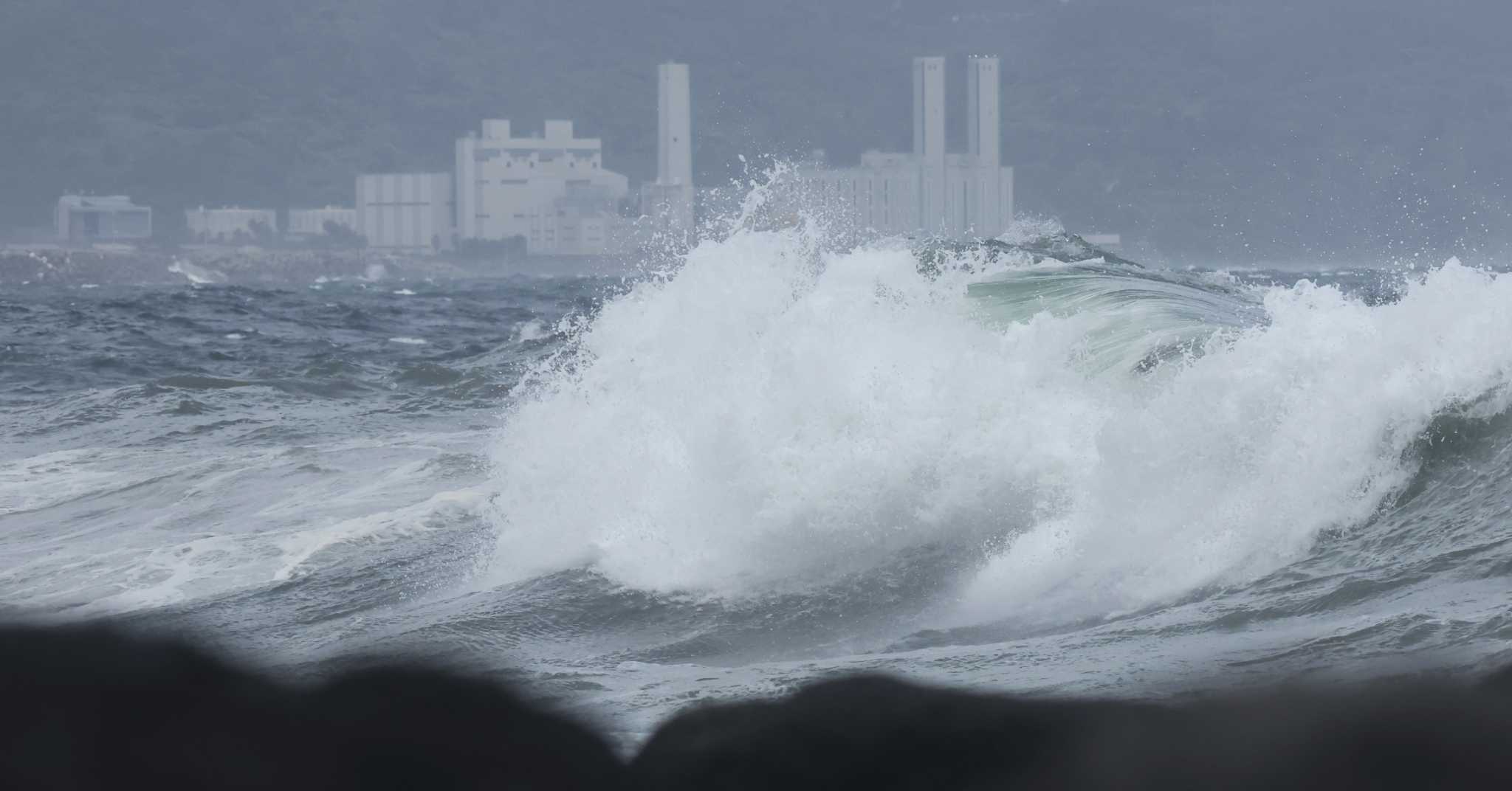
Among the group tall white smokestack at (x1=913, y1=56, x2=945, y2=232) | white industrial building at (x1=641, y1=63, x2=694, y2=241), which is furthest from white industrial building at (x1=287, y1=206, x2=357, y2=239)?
tall white smokestack at (x1=913, y1=56, x2=945, y2=232)

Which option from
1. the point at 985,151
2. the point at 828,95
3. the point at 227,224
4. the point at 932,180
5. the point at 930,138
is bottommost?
the point at 227,224

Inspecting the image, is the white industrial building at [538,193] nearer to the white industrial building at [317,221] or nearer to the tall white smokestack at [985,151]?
the white industrial building at [317,221]

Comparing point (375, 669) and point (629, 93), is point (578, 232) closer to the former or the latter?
point (629, 93)

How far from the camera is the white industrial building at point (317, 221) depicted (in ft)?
398

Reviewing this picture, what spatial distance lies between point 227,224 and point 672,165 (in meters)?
34.2

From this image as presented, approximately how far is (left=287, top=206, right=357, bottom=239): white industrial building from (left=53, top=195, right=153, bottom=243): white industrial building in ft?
33.4

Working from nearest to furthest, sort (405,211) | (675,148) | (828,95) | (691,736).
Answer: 1. (691,736)
2. (675,148)
3. (405,211)
4. (828,95)

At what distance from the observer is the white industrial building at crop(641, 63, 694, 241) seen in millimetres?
113062

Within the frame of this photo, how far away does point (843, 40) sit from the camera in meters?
170

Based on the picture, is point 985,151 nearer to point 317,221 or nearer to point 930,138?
point 930,138

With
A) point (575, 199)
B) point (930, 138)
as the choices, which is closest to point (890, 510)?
point (930, 138)

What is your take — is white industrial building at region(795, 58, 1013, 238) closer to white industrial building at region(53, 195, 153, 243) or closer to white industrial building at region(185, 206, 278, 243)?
white industrial building at region(185, 206, 278, 243)

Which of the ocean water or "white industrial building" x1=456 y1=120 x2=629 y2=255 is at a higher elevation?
"white industrial building" x1=456 y1=120 x2=629 y2=255

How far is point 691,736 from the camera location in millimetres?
1318
